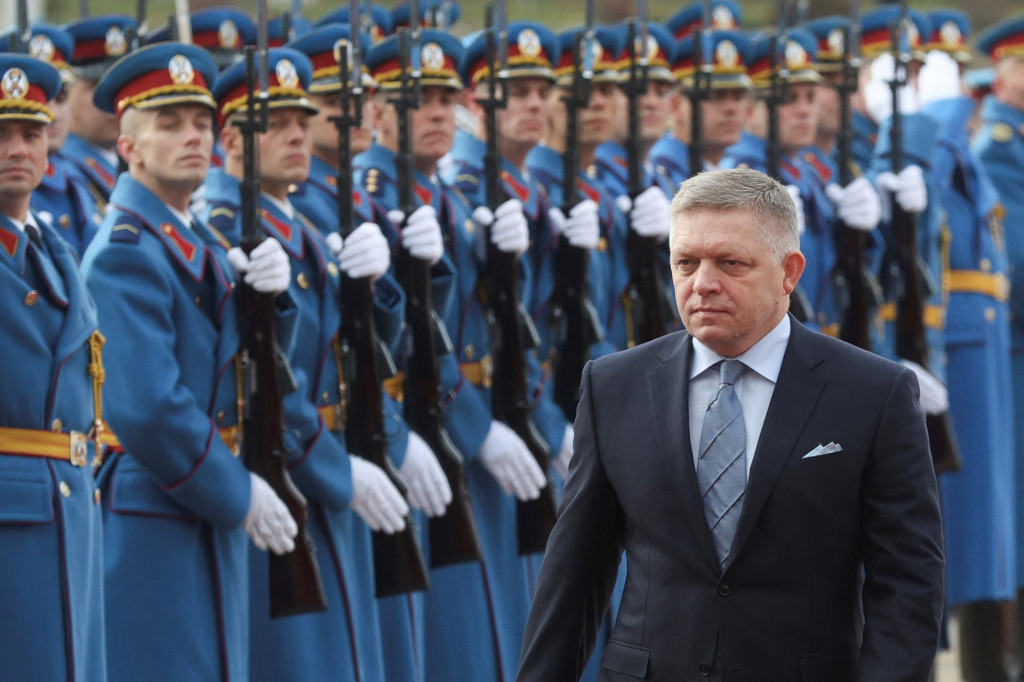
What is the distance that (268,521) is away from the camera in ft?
17.8

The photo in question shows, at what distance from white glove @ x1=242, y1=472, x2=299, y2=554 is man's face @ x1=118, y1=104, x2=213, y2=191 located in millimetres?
876

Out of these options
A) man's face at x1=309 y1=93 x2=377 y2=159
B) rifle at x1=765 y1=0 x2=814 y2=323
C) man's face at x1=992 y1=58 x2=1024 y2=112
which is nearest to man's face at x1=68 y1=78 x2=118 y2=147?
A: man's face at x1=309 y1=93 x2=377 y2=159

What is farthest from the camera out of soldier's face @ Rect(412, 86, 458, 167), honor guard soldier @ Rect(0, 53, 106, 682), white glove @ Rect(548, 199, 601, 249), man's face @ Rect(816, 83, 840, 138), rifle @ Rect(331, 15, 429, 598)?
man's face @ Rect(816, 83, 840, 138)

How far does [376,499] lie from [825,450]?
260 cm

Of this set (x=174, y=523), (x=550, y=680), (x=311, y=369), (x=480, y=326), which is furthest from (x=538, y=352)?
(x=550, y=680)

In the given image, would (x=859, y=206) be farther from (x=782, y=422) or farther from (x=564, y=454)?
(x=782, y=422)

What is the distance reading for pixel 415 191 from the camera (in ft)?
21.5

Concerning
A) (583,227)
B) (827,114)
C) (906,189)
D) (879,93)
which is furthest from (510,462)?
(879,93)

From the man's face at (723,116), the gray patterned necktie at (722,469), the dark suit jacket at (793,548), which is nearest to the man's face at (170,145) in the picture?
the dark suit jacket at (793,548)

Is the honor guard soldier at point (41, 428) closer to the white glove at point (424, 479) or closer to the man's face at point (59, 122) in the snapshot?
the white glove at point (424, 479)

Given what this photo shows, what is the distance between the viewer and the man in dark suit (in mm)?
3459

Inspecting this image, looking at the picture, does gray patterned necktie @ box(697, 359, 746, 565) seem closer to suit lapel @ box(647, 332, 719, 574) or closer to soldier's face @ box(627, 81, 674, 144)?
suit lapel @ box(647, 332, 719, 574)

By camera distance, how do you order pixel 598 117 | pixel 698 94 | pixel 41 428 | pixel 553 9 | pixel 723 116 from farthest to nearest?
pixel 553 9 → pixel 723 116 → pixel 698 94 → pixel 598 117 → pixel 41 428

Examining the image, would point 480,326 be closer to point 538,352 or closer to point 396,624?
point 538,352
